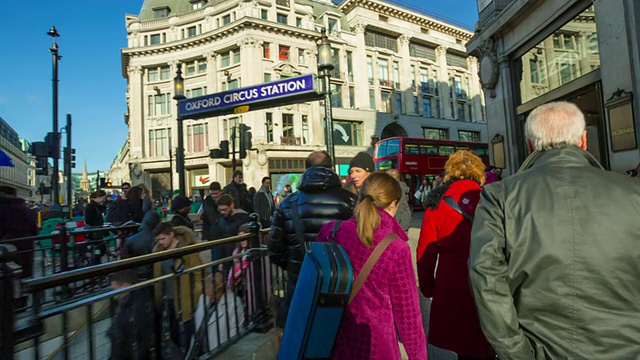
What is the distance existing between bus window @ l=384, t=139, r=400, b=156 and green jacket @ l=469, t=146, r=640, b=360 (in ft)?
60.2

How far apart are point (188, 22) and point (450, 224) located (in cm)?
3992

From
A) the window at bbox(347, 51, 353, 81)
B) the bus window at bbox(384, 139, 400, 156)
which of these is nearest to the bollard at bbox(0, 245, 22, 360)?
the bus window at bbox(384, 139, 400, 156)

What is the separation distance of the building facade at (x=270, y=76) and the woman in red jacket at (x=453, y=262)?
92.2 feet

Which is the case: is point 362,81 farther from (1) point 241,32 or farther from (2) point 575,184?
(2) point 575,184

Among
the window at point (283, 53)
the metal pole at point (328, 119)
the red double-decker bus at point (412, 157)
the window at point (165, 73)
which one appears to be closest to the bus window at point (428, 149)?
the red double-decker bus at point (412, 157)

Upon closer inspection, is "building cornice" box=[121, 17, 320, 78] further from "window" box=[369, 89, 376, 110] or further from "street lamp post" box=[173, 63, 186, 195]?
"street lamp post" box=[173, 63, 186, 195]

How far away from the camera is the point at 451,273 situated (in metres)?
2.33

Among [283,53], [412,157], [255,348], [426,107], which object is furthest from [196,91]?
[255,348]

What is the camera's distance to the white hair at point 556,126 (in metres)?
1.52

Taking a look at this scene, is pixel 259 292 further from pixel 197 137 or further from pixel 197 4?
pixel 197 4

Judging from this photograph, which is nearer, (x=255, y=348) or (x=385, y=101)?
(x=255, y=348)

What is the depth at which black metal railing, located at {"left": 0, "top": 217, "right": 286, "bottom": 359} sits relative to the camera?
1721 millimetres

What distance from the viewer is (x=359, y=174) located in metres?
4.10

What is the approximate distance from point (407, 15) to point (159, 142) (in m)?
30.6
